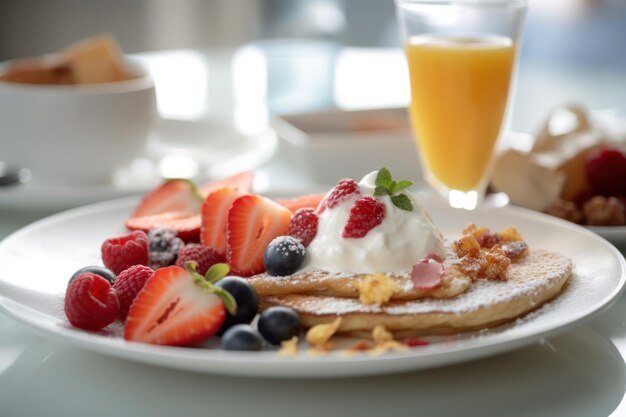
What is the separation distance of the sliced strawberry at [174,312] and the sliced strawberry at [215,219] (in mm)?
358

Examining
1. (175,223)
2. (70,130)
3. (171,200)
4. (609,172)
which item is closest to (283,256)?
(175,223)

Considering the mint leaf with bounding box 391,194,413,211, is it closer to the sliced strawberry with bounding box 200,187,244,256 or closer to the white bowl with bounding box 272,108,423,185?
the sliced strawberry with bounding box 200,187,244,256

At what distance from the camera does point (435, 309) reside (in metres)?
1.28

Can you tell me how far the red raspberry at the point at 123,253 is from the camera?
1604 millimetres

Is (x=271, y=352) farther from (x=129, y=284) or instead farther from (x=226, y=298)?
(x=129, y=284)

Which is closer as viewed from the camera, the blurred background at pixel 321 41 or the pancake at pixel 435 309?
the pancake at pixel 435 309

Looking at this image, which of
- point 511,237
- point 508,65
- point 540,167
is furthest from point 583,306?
point 508,65

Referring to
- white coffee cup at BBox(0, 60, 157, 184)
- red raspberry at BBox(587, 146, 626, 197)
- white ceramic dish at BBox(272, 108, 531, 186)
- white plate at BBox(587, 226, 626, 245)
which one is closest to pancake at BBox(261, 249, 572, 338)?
white plate at BBox(587, 226, 626, 245)

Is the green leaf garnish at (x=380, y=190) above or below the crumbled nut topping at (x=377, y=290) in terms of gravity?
above

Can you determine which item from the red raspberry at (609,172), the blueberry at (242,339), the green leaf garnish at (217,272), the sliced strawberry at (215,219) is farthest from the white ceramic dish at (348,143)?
the blueberry at (242,339)

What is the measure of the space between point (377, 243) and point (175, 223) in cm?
53

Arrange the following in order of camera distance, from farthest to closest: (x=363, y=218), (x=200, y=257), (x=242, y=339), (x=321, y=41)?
(x=321, y=41)
(x=200, y=257)
(x=363, y=218)
(x=242, y=339)

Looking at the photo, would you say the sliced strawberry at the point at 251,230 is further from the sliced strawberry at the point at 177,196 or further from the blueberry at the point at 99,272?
the sliced strawberry at the point at 177,196

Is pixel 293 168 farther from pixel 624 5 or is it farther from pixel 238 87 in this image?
pixel 624 5
